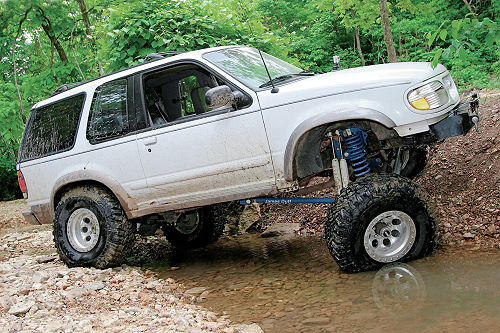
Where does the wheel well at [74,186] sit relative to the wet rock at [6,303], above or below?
above

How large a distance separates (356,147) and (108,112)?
2859 mm

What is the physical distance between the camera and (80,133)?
5.46 meters

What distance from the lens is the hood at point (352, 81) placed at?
13.1ft

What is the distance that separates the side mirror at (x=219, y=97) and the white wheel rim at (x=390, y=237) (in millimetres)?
1735

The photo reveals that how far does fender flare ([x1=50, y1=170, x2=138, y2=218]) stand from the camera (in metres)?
5.20

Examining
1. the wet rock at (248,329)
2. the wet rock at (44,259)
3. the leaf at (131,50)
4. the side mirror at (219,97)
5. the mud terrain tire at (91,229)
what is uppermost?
the leaf at (131,50)

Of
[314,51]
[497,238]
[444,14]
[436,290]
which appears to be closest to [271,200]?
[436,290]

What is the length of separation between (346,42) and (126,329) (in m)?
16.6

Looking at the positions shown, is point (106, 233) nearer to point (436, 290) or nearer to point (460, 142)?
point (436, 290)

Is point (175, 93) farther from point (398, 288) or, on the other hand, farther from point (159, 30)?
point (398, 288)

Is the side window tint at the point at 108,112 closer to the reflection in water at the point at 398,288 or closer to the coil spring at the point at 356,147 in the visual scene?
the coil spring at the point at 356,147

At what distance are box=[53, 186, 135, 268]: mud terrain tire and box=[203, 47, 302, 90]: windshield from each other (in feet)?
6.64

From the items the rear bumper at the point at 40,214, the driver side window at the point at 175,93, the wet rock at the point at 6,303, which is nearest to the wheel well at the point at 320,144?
the driver side window at the point at 175,93

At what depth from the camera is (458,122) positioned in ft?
13.0
